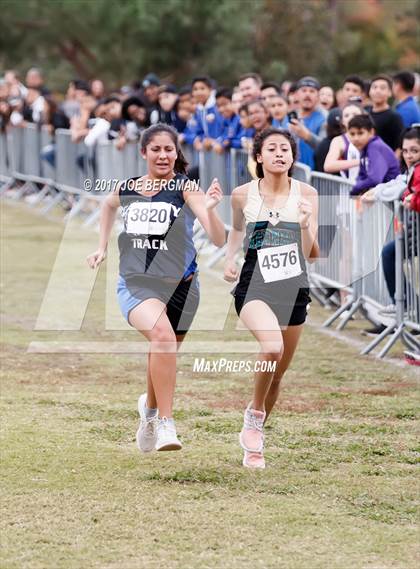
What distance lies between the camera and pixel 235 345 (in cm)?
1102

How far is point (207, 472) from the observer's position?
6.97 metres

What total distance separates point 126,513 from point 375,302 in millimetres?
4921

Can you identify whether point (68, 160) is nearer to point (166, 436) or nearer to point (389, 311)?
point (389, 311)

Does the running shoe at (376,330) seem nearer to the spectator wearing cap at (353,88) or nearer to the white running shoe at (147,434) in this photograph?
the spectator wearing cap at (353,88)

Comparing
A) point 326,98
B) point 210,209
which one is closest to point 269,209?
point 210,209

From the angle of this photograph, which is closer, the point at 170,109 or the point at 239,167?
the point at 239,167

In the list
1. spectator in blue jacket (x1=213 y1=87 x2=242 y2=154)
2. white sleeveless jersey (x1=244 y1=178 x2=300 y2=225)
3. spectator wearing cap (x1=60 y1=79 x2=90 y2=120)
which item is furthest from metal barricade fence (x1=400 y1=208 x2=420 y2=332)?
spectator wearing cap (x1=60 y1=79 x2=90 y2=120)

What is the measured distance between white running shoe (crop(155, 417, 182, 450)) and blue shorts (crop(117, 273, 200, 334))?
62cm

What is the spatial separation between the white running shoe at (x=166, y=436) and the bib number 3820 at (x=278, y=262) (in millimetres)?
933

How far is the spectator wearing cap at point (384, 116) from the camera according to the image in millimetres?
12383

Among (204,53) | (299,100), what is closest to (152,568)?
(299,100)

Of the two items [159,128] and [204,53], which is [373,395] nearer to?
[159,128]

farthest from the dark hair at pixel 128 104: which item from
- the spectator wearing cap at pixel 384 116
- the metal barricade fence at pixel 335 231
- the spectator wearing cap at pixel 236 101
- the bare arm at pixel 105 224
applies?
the bare arm at pixel 105 224

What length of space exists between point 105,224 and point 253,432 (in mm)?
1460
